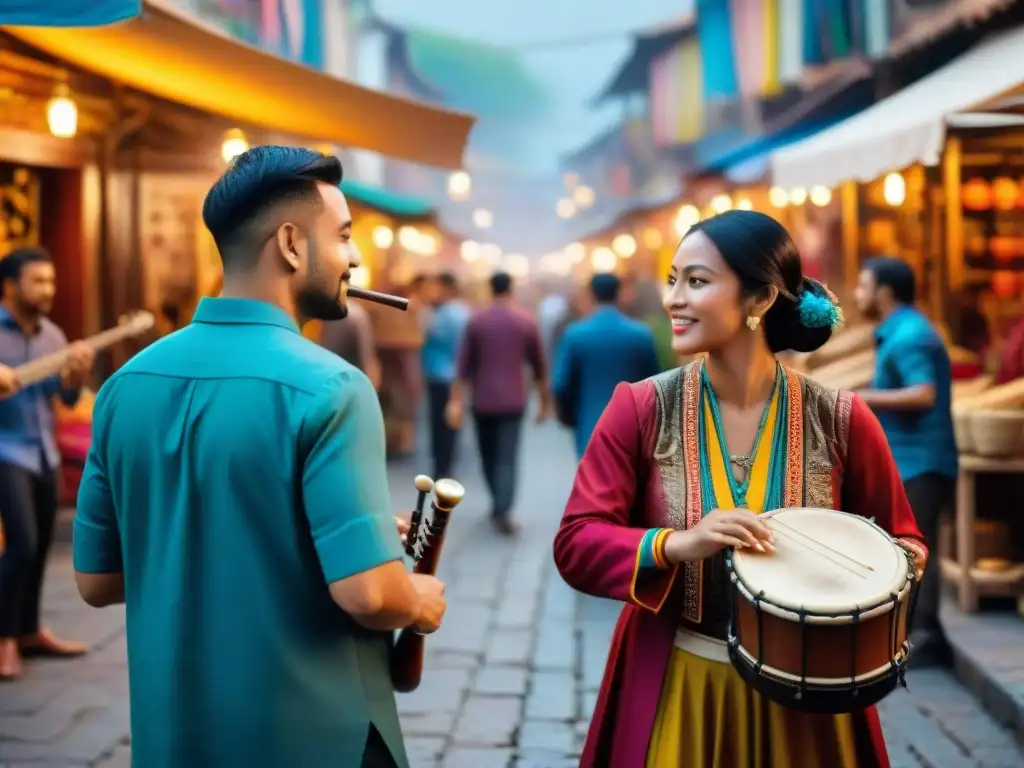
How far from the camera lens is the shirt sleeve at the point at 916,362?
568cm

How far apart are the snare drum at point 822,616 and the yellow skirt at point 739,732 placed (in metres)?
0.19

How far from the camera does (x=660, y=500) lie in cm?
277

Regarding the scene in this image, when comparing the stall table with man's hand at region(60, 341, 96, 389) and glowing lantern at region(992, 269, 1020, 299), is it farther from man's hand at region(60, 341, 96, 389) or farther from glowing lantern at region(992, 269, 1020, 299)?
man's hand at region(60, 341, 96, 389)

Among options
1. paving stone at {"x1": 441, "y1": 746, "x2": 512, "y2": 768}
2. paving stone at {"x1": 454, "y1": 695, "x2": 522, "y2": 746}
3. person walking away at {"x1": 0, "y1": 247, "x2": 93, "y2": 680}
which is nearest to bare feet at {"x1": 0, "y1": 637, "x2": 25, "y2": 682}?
person walking away at {"x1": 0, "y1": 247, "x2": 93, "y2": 680}

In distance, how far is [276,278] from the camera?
2.31 meters

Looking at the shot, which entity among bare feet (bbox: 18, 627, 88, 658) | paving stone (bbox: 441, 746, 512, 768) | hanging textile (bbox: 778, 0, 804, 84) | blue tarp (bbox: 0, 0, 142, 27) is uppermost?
hanging textile (bbox: 778, 0, 804, 84)

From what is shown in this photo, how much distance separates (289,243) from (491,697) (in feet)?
12.3

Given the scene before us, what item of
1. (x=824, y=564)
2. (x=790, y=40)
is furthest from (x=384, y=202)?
(x=824, y=564)

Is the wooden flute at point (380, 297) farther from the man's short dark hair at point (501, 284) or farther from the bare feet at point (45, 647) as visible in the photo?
the man's short dark hair at point (501, 284)

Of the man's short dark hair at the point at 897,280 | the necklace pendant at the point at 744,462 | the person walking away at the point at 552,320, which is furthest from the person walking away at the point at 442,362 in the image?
the necklace pendant at the point at 744,462

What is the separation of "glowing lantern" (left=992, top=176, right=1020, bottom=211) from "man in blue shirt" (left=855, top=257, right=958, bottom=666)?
5.34 m

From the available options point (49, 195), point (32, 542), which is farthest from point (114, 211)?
point (32, 542)

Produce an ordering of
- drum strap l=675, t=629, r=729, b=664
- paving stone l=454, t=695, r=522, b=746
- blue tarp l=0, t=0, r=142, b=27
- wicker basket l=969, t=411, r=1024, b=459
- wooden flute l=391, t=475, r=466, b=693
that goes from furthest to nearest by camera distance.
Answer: wicker basket l=969, t=411, r=1024, b=459
paving stone l=454, t=695, r=522, b=746
blue tarp l=0, t=0, r=142, b=27
drum strap l=675, t=629, r=729, b=664
wooden flute l=391, t=475, r=466, b=693

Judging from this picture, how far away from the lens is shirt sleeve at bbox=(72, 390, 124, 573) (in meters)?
2.37
